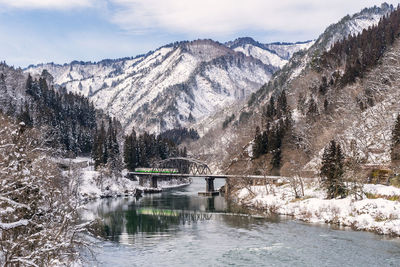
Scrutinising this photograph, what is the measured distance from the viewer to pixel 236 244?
46906mm

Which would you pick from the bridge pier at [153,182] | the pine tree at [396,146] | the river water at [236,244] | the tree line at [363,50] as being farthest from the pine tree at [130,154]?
the pine tree at [396,146]

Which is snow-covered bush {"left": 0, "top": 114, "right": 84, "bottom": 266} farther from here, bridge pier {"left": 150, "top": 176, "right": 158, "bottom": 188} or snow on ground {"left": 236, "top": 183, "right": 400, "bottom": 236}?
bridge pier {"left": 150, "top": 176, "right": 158, "bottom": 188}

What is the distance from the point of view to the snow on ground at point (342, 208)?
49250 millimetres

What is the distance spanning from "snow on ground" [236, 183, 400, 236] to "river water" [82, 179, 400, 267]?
265cm

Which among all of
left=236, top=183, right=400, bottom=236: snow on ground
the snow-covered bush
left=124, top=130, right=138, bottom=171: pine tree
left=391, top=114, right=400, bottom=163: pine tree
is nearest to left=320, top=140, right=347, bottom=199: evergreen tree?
left=236, top=183, right=400, bottom=236: snow on ground

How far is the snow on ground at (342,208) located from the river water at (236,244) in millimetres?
2648

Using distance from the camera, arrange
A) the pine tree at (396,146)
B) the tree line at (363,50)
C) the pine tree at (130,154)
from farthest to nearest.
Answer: the pine tree at (130,154) < the tree line at (363,50) < the pine tree at (396,146)

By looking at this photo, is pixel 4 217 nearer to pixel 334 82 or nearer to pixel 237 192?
pixel 237 192

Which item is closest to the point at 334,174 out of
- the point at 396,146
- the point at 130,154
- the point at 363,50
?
the point at 396,146

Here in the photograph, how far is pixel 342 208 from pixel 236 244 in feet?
62.6

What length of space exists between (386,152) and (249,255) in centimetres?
4955

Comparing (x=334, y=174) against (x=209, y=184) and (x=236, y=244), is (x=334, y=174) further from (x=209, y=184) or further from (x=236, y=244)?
(x=209, y=184)

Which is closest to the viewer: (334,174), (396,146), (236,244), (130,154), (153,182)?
(236,244)

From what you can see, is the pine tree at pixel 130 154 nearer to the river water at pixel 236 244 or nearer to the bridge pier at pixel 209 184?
the bridge pier at pixel 209 184
